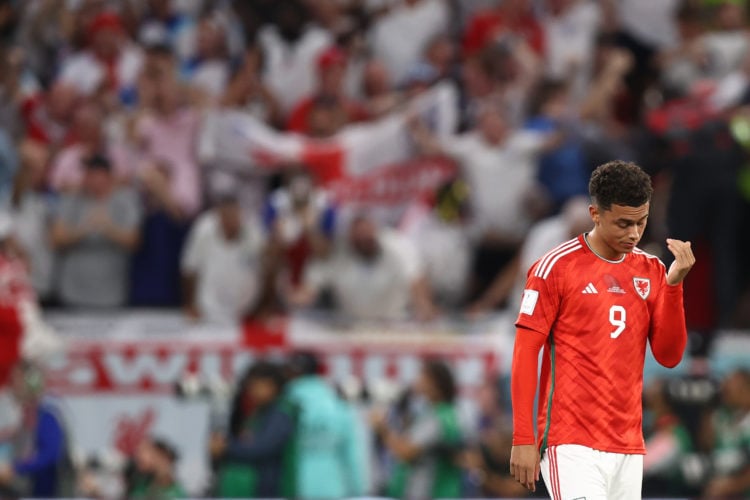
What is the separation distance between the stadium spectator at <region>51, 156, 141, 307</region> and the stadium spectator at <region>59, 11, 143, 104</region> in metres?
1.34

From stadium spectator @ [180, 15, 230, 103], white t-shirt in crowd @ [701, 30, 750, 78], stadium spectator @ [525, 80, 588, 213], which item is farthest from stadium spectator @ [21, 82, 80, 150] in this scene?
white t-shirt in crowd @ [701, 30, 750, 78]

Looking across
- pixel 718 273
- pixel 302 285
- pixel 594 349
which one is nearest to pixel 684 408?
pixel 718 273

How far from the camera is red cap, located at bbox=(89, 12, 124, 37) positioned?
12.8 meters

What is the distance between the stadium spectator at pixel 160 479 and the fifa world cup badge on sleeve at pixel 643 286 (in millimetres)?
5586

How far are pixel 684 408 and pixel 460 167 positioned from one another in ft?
8.73

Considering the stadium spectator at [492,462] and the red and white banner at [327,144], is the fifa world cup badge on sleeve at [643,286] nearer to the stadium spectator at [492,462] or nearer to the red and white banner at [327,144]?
the stadium spectator at [492,462]

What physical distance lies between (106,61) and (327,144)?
7.85 ft

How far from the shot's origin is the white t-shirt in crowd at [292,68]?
1237 cm

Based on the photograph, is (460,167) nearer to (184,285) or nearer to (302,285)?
(302,285)

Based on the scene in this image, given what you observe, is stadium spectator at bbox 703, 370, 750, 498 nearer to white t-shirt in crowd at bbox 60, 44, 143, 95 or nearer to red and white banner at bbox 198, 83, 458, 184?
red and white banner at bbox 198, 83, 458, 184

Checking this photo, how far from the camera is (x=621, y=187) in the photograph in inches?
197

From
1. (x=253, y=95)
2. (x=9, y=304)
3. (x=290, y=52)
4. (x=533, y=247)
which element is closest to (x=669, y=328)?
(x=533, y=247)

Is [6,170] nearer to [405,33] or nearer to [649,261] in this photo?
[405,33]

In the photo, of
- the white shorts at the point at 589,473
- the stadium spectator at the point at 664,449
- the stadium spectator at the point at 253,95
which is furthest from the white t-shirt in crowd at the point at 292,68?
the white shorts at the point at 589,473
